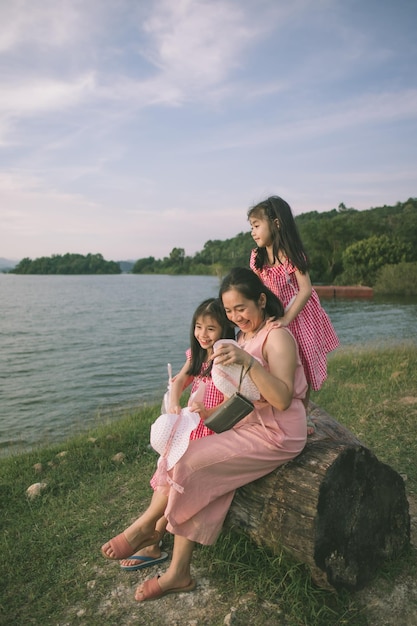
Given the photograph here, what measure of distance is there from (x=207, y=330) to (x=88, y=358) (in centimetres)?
1456

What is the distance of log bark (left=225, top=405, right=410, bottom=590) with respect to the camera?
2898mm

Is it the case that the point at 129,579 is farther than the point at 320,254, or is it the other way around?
the point at 320,254

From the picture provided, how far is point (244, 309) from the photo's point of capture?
3.19 meters

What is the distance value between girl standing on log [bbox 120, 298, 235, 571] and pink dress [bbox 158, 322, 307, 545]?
28 centimetres

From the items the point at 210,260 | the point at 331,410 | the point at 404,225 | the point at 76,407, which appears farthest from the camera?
the point at 210,260

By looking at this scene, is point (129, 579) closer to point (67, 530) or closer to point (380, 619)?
point (67, 530)

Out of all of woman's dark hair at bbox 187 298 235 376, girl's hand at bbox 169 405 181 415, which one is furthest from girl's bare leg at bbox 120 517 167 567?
woman's dark hair at bbox 187 298 235 376

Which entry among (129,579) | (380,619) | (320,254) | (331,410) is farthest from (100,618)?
(320,254)

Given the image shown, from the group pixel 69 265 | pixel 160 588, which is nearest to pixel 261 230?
pixel 160 588

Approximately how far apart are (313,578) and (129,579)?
1.23m

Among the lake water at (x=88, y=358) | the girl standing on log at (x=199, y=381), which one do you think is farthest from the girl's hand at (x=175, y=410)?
the lake water at (x=88, y=358)

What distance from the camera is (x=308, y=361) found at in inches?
158

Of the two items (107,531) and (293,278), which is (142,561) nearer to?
(107,531)

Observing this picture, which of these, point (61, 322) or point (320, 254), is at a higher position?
point (320, 254)
